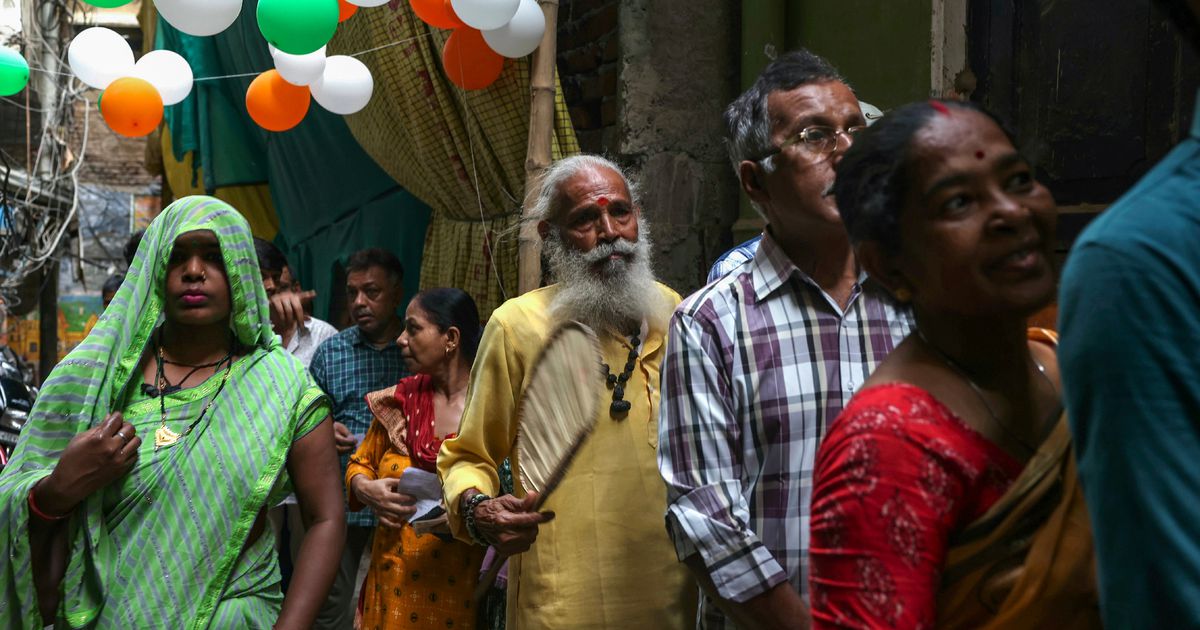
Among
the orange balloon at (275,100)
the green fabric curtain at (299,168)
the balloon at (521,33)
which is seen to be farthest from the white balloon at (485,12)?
the green fabric curtain at (299,168)

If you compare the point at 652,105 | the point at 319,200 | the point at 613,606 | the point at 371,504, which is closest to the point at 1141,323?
the point at 613,606

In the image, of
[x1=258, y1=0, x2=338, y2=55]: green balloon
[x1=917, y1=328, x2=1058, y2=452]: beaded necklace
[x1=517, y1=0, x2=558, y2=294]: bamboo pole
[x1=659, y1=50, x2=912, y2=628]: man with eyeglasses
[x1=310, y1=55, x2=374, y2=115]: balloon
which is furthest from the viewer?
[x1=310, y1=55, x2=374, y2=115]: balloon

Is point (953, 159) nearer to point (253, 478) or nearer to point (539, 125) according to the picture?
point (253, 478)

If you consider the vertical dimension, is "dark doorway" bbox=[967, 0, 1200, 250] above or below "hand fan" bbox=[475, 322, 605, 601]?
above

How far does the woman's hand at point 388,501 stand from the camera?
3.94 m

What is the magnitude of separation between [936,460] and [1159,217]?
0.35 m

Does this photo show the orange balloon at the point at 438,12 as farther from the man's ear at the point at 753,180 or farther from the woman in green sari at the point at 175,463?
the man's ear at the point at 753,180

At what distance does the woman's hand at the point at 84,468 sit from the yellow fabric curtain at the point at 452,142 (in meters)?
2.27

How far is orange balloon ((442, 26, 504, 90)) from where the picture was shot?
459 centimetres

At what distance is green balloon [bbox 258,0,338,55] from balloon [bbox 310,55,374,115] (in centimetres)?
63

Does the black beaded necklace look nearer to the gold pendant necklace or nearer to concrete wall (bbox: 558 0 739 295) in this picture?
the gold pendant necklace

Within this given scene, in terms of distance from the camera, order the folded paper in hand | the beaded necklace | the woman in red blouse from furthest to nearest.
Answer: the folded paper in hand
the beaded necklace
the woman in red blouse

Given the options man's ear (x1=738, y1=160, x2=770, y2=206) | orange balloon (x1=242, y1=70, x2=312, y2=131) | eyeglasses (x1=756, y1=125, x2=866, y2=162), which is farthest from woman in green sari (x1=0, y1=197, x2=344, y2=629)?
orange balloon (x1=242, y1=70, x2=312, y2=131)

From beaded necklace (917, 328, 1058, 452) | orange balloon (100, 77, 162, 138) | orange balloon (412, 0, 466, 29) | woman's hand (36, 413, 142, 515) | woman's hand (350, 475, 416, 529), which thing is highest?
orange balloon (412, 0, 466, 29)
